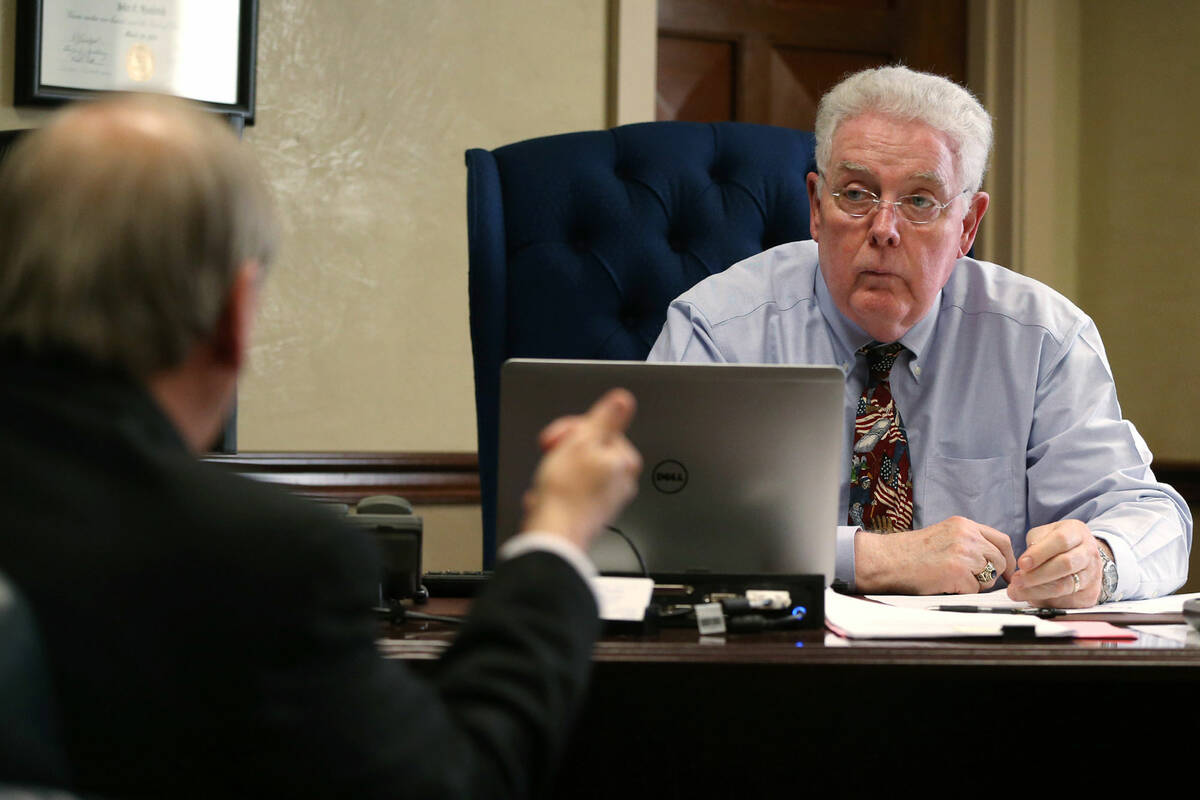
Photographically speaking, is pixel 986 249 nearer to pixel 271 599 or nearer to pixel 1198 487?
pixel 1198 487

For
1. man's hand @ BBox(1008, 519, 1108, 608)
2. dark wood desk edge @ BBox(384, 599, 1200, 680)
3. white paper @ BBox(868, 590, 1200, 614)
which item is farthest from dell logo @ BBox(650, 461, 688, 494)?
man's hand @ BBox(1008, 519, 1108, 608)

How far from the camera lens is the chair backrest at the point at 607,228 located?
2004 mm

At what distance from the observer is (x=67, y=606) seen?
1.94 ft

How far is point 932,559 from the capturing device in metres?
1.43

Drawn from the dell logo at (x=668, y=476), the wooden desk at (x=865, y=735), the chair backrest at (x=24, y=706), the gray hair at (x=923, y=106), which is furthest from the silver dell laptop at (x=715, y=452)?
the gray hair at (x=923, y=106)

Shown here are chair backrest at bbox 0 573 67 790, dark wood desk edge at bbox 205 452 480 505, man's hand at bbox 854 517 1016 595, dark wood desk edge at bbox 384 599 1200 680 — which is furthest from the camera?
dark wood desk edge at bbox 205 452 480 505

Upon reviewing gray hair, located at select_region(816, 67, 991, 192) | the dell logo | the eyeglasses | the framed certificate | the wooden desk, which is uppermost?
the framed certificate

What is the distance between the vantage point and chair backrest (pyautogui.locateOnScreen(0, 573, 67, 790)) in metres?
0.56

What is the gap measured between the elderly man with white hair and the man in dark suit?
1.16 meters

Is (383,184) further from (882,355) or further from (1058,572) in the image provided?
(1058,572)

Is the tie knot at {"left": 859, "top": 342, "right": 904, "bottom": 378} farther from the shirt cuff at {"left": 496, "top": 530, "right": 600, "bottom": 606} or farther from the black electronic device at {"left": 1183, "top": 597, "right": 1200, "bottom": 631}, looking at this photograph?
the shirt cuff at {"left": 496, "top": 530, "right": 600, "bottom": 606}

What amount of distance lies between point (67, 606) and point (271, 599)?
0.31ft

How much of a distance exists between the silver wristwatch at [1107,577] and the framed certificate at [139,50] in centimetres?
181

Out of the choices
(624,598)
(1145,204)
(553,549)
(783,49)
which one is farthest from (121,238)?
(1145,204)
